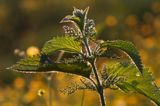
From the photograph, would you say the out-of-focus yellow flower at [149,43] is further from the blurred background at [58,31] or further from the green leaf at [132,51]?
the green leaf at [132,51]

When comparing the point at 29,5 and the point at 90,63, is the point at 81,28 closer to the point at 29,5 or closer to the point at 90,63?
the point at 90,63

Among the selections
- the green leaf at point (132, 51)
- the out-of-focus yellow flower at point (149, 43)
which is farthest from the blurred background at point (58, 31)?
the green leaf at point (132, 51)

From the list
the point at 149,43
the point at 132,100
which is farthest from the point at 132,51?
the point at 149,43

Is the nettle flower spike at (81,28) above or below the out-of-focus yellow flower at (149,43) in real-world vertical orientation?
below

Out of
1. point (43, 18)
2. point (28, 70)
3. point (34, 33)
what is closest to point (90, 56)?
point (28, 70)

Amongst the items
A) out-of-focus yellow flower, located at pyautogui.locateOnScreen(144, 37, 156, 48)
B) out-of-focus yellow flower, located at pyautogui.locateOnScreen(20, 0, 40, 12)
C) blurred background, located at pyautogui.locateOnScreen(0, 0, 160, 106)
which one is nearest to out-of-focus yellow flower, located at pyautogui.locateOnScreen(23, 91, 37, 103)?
blurred background, located at pyautogui.locateOnScreen(0, 0, 160, 106)

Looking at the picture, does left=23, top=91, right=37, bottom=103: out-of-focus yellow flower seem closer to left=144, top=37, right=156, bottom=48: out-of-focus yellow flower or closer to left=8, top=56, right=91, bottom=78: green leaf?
left=144, top=37, right=156, bottom=48: out-of-focus yellow flower
